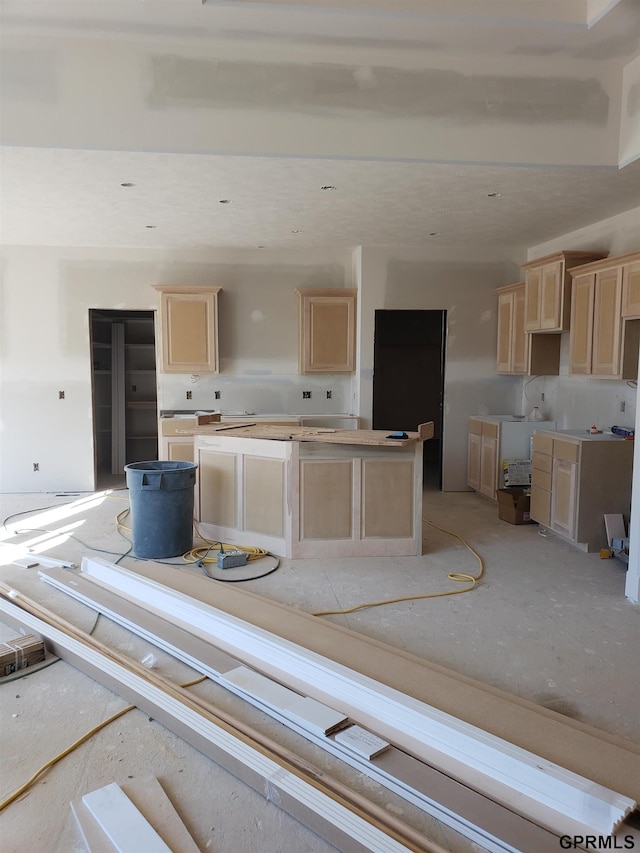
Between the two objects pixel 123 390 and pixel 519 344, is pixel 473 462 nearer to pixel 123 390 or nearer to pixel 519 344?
pixel 519 344

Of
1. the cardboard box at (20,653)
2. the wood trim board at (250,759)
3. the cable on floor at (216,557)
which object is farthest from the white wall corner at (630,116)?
the cardboard box at (20,653)

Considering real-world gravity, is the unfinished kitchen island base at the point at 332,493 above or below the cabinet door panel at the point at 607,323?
below

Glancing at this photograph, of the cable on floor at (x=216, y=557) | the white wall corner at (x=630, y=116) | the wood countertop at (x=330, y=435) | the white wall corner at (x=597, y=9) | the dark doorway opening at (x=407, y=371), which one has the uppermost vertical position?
the white wall corner at (x=597, y=9)

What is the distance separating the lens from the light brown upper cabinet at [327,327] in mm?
7055

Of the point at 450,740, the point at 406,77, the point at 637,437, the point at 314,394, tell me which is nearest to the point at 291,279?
the point at 314,394

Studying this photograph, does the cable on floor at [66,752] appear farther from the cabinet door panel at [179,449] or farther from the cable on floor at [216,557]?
the cabinet door panel at [179,449]

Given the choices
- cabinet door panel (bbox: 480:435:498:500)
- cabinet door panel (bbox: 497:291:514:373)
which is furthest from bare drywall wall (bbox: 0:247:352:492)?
cabinet door panel (bbox: 480:435:498:500)

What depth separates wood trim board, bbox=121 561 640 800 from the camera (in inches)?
84.8

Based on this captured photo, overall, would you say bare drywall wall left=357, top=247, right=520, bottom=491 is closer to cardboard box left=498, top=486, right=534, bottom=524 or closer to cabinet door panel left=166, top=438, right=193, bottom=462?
cardboard box left=498, top=486, right=534, bottom=524

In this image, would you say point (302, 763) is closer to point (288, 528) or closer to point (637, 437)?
point (288, 528)

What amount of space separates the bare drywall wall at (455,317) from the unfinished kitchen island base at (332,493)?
2396 millimetres

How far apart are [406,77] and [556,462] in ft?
10.7

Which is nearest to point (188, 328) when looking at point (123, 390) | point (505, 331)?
point (123, 390)

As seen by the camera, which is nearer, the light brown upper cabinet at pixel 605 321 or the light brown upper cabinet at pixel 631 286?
the light brown upper cabinet at pixel 631 286
